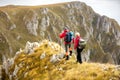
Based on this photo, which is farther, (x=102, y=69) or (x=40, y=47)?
(x=40, y=47)

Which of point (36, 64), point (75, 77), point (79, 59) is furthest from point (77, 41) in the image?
point (36, 64)

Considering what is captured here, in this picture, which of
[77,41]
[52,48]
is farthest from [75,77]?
[52,48]

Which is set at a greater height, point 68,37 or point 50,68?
point 68,37

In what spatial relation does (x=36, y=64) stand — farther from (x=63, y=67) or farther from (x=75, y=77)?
(x=75, y=77)

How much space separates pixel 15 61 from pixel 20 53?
161 centimetres

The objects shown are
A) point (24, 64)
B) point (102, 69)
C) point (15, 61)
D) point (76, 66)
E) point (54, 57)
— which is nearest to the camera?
point (102, 69)

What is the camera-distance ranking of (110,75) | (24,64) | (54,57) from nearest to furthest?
(110,75)
(54,57)
(24,64)

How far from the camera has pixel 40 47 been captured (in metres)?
38.8

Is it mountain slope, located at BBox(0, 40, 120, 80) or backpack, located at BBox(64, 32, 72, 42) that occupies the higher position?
backpack, located at BBox(64, 32, 72, 42)

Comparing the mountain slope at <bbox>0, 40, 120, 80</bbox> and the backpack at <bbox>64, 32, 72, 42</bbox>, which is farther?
the backpack at <bbox>64, 32, 72, 42</bbox>

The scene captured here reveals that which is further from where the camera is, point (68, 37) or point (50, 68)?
point (68, 37)

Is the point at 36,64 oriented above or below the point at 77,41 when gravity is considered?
below

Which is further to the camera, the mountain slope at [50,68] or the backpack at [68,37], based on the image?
the backpack at [68,37]

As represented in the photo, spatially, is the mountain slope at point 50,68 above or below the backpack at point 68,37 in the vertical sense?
below
